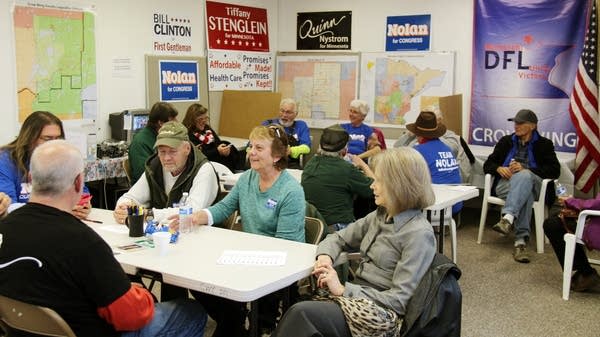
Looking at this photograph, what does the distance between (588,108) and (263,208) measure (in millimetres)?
4033

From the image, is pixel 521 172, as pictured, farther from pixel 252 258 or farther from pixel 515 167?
pixel 252 258

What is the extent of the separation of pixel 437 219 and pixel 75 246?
10.9 feet

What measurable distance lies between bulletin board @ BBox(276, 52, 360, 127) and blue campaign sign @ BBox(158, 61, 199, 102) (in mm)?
1461

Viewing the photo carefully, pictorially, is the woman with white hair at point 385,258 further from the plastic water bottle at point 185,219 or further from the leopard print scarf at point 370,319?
the plastic water bottle at point 185,219

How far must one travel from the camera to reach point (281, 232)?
3229 mm

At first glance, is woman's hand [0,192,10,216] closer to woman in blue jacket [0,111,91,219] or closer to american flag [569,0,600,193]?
woman in blue jacket [0,111,91,219]

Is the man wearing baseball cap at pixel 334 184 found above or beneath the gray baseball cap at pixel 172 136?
beneath

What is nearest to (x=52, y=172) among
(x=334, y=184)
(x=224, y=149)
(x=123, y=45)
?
(x=334, y=184)

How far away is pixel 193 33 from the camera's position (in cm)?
723

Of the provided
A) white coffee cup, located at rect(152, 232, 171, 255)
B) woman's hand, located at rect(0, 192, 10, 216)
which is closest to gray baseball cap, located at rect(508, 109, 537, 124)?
white coffee cup, located at rect(152, 232, 171, 255)

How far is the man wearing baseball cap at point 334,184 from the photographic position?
4242 millimetres

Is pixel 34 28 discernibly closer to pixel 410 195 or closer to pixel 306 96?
pixel 306 96

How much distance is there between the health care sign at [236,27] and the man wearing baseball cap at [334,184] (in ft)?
11.6

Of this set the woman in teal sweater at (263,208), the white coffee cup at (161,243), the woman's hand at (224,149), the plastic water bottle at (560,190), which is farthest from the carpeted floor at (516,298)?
the woman's hand at (224,149)
